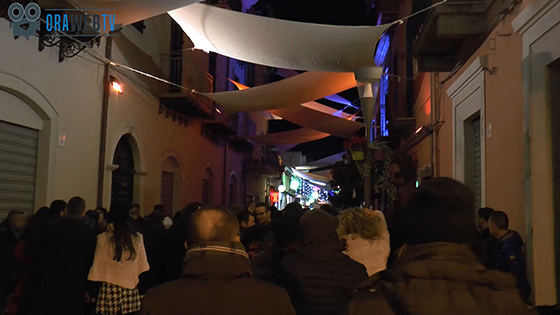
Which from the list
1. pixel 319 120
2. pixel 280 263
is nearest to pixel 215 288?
Answer: pixel 280 263

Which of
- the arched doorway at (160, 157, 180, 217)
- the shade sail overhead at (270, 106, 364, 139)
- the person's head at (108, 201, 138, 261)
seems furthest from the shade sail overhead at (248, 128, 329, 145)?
the person's head at (108, 201, 138, 261)

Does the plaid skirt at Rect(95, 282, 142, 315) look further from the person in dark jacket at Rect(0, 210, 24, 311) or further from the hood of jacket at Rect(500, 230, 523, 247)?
the hood of jacket at Rect(500, 230, 523, 247)

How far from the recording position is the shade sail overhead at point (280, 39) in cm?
712

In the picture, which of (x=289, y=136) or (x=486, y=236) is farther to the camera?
(x=289, y=136)

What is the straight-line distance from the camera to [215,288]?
80.4 inches

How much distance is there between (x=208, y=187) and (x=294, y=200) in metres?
11.2

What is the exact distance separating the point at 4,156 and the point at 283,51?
434 cm

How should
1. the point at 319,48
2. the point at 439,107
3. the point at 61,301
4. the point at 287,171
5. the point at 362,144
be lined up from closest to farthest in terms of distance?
1. the point at 61,301
2. the point at 319,48
3. the point at 439,107
4. the point at 362,144
5. the point at 287,171

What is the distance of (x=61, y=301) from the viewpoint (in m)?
4.61

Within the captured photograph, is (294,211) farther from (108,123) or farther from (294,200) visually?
(108,123)

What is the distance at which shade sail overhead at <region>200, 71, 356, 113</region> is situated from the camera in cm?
1067

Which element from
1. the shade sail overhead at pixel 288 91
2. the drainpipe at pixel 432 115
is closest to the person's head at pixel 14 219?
the shade sail overhead at pixel 288 91

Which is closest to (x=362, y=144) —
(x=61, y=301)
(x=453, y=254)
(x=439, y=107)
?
(x=439, y=107)

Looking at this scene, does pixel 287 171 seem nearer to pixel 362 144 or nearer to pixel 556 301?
pixel 362 144
